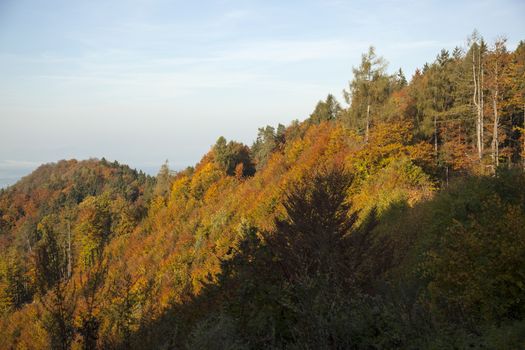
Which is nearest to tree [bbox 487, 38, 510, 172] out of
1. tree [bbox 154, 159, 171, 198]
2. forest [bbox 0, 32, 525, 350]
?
forest [bbox 0, 32, 525, 350]

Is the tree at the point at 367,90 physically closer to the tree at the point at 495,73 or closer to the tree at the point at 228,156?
the tree at the point at 495,73

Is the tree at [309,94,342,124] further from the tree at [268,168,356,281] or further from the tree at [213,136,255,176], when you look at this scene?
the tree at [268,168,356,281]

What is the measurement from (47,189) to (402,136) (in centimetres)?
12132

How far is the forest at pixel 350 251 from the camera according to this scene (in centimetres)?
757

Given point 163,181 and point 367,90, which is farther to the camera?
point 163,181

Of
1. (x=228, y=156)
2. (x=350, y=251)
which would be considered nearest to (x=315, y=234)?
(x=350, y=251)

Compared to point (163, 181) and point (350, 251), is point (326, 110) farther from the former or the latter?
point (350, 251)

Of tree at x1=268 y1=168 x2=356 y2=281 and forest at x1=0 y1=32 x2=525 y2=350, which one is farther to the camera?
tree at x1=268 y1=168 x2=356 y2=281

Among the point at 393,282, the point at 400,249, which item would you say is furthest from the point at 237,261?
the point at 400,249

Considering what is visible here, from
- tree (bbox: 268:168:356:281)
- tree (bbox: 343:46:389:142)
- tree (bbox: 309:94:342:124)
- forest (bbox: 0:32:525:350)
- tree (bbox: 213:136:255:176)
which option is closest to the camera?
forest (bbox: 0:32:525:350)

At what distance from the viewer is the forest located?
7.57 metres

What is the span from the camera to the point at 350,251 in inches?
440

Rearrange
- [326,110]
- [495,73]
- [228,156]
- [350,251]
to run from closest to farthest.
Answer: [350,251]
[495,73]
[326,110]
[228,156]

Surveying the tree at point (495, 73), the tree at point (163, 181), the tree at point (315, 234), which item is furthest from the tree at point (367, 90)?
the tree at point (163, 181)
